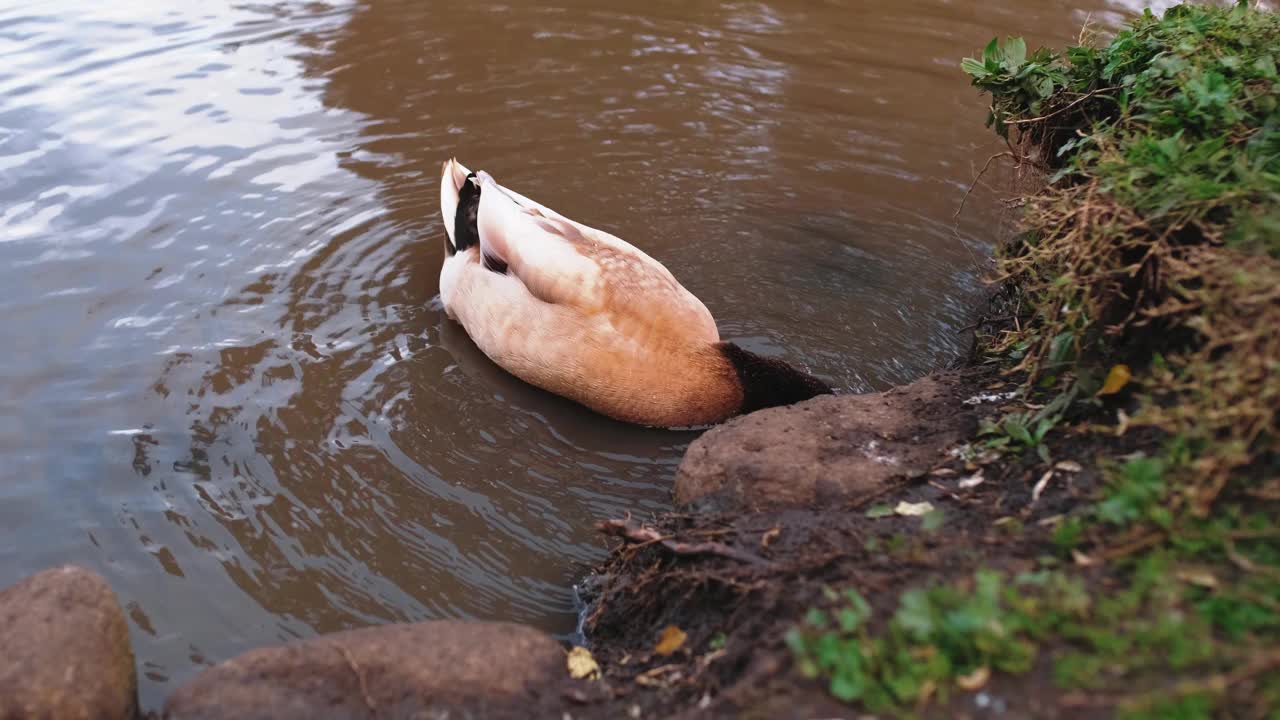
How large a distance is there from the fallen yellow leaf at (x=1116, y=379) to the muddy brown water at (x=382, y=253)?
1882 mm

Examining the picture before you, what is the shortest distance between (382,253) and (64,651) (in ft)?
12.3

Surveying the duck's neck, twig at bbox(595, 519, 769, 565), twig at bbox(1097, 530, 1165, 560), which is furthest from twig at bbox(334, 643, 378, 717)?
the duck's neck

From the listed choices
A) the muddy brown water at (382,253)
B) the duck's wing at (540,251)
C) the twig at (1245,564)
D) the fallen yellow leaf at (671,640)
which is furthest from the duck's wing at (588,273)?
the twig at (1245,564)

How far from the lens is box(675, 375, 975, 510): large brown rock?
143 inches

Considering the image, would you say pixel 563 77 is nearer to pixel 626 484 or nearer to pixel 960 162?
pixel 960 162

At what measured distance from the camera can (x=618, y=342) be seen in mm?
4895

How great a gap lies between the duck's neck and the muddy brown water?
502 millimetres

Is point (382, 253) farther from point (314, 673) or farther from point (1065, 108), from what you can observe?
point (1065, 108)

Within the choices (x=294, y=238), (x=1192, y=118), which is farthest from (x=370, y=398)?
(x=1192, y=118)

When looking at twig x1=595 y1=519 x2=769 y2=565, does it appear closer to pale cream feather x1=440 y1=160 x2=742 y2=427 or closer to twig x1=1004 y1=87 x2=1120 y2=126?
pale cream feather x1=440 y1=160 x2=742 y2=427

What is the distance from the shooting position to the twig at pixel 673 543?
331 centimetres

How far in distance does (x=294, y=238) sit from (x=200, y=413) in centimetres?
174

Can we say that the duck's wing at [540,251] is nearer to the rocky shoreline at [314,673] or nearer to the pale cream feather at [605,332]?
the pale cream feather at [605,332]

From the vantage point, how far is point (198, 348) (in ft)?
17.5
